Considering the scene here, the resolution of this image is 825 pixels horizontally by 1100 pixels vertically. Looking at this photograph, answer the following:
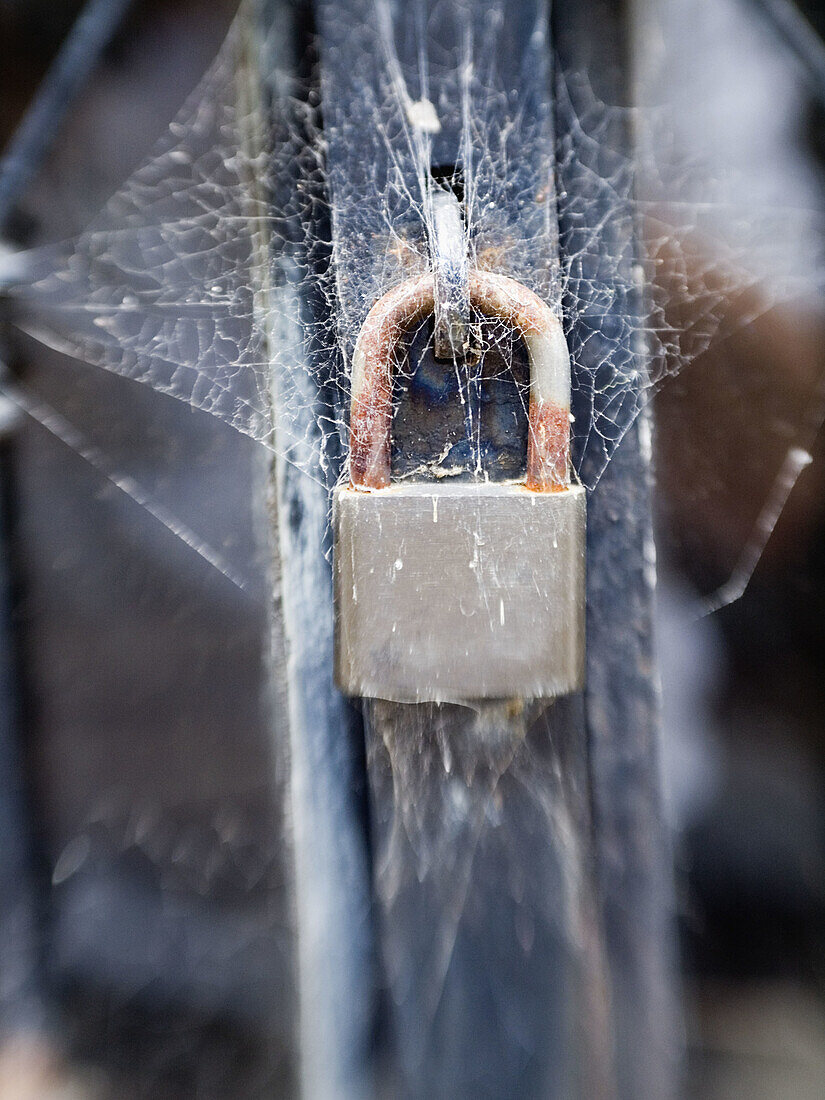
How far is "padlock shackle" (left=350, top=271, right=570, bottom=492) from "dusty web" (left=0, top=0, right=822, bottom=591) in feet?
0.12

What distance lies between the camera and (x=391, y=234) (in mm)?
451

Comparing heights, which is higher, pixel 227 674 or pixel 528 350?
pixel 528 350

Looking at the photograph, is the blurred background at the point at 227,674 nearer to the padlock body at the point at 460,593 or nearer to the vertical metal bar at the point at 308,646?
the vertical metal bar at the point at 308,646

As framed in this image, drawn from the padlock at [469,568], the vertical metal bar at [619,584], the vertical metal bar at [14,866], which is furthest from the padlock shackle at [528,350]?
the vertical metal bar at [14,866]

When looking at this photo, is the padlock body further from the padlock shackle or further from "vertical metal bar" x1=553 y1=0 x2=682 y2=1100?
"vertical metal bar" x1=553 y1=0 x2=682 y2=1100

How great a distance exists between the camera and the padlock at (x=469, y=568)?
37cm

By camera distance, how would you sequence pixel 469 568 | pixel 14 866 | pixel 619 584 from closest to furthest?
pixel 469 568 < pixel 619 584 < pixel 14 866

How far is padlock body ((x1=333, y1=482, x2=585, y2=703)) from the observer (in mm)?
365

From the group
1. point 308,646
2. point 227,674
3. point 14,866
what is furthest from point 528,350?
point 14,866

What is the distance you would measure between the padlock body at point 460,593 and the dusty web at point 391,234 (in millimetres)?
102

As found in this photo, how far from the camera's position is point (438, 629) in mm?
372

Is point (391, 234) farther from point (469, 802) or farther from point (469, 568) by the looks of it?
point (469, 802)

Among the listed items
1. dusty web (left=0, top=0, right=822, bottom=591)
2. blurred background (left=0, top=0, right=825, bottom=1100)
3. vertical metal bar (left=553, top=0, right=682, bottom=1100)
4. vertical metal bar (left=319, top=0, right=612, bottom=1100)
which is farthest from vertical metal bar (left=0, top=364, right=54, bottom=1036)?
vertical metal bar (left=553, top=0, right=682, bottom=1100)

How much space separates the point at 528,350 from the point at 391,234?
0.17 meters
